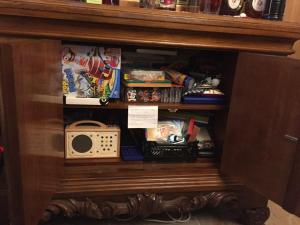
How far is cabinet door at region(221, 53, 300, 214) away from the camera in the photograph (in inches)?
31.1

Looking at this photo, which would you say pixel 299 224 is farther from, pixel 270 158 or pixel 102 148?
pixel 102 148

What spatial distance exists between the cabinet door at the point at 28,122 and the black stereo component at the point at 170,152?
395 millimetres

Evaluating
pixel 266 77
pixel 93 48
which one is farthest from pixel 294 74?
pixel 93 48

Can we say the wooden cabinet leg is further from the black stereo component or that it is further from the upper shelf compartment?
the upper shelf compartment

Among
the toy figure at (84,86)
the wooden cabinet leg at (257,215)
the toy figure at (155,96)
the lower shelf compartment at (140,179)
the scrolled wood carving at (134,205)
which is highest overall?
the toy figure at (84,86)

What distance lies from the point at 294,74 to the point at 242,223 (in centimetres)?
71

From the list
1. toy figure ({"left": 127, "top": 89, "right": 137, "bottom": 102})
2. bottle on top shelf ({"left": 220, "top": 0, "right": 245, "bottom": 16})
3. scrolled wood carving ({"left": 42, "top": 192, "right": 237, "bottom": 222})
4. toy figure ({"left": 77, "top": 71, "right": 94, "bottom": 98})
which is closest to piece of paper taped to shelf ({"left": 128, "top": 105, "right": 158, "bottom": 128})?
toy figure ({"left": 127, "top": 89, "right": 137, "bottom": 102})

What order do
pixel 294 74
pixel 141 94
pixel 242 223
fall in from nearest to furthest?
1. pixel 294 74
2. pixel 141 94
3. pixel 242 223

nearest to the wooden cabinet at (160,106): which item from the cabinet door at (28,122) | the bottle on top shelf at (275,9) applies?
the cabinet door at (28,122)

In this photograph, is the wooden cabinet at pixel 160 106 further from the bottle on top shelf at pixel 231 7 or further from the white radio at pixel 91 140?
the bottle on top shelf at pixel 231 7

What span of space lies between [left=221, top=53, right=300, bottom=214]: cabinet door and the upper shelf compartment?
9 cm

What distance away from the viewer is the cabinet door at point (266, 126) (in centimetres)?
79

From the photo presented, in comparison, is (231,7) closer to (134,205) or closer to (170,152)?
(170,152)

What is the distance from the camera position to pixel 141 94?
1030mm
